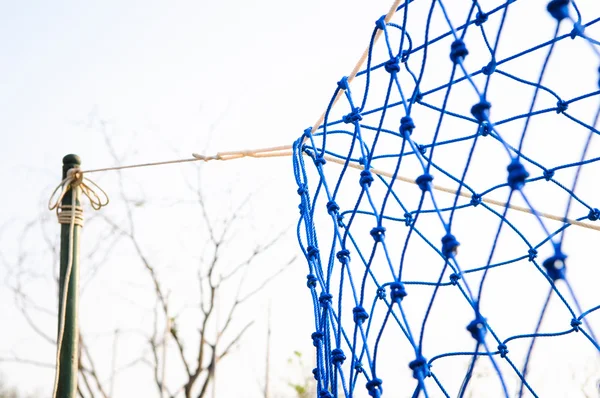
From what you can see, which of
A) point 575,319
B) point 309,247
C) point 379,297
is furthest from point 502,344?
point 309,247

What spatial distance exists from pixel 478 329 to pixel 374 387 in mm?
249

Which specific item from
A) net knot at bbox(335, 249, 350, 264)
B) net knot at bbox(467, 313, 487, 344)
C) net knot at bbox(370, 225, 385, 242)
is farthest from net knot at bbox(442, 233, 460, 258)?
net knot at bbox(335, 249, 350, 264)

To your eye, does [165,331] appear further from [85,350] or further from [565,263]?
[565,263]

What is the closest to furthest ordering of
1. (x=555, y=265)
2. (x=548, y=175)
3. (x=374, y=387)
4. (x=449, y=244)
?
(x=555, y=265) → (x=449, y=244) → (x=374, y=387) → (x=548, y=175)

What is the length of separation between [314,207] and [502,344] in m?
0.48

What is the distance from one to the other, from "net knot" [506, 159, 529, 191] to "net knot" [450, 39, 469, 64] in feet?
0.67

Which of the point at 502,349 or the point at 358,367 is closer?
the point at 358,367

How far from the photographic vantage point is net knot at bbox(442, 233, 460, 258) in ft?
3.08

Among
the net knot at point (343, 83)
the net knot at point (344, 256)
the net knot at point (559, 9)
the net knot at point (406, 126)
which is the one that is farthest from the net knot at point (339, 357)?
the net knot at point (559, 9)

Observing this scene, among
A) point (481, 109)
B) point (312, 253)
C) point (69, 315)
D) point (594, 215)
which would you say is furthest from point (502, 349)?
point (69, 315)

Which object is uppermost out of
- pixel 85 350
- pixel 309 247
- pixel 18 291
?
pixel 18 291

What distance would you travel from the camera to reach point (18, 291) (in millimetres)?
4766

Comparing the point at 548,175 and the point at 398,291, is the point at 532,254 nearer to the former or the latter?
the point at 548,175

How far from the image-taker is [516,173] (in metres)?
0.89
